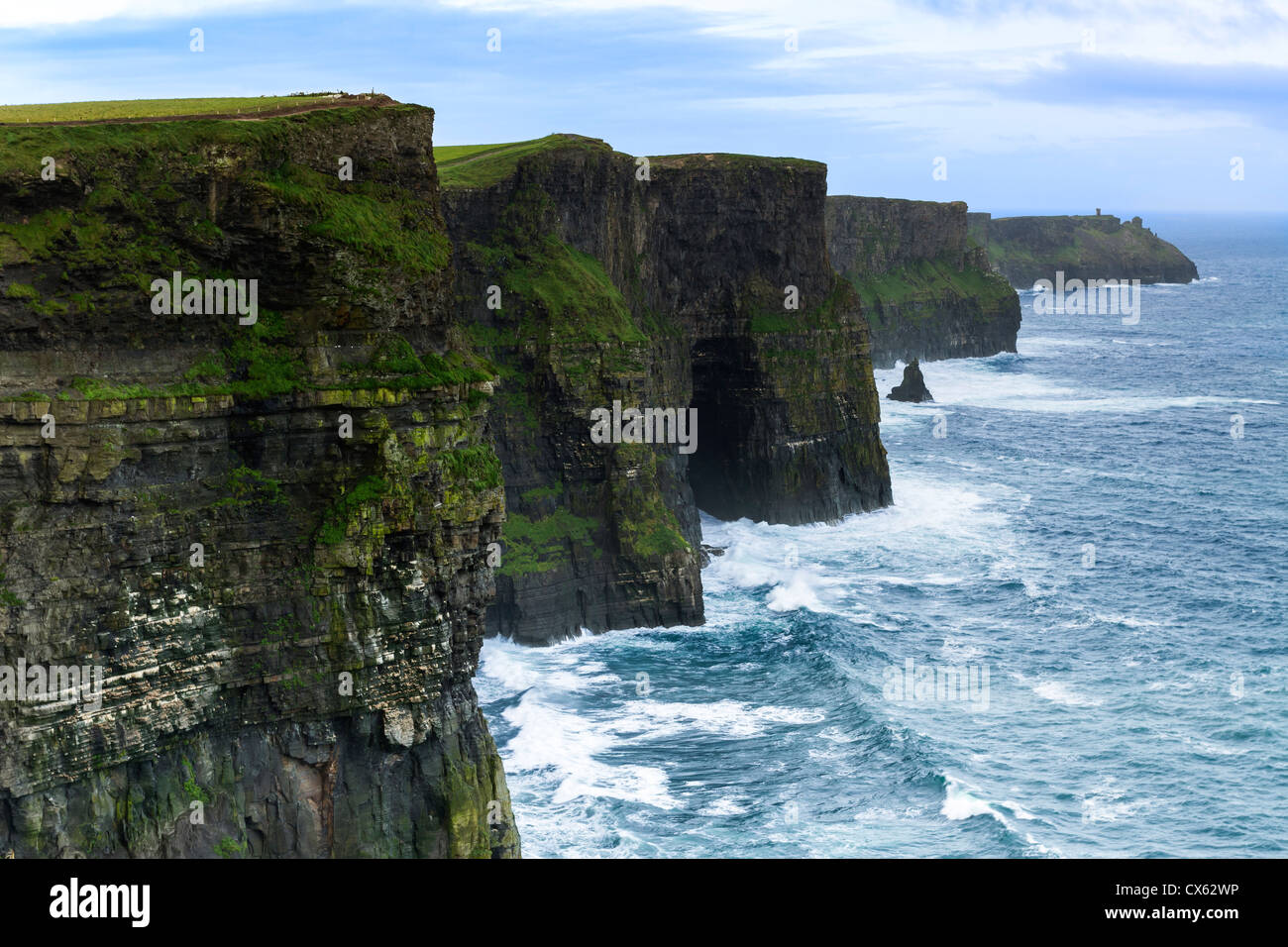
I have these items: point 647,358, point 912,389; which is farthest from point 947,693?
point 912,389

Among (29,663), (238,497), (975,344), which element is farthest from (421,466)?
(975,344)

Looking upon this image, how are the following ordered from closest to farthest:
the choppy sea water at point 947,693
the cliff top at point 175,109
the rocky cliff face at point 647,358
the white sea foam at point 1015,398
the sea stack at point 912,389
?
the cliff top at point 175,109 < the choppy sea water at point 947,693 < the rocky cliff face at point 647,358 < the white sea foam at point 1015,398 < the sea stack at point 912,389

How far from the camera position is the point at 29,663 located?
115 feet

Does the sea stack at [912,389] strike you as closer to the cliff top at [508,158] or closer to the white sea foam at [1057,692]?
the cliff top at [508,158]

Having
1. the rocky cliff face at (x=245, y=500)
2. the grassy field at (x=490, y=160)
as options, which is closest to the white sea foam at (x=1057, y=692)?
the rocky cliff face at (x=245, y=500)

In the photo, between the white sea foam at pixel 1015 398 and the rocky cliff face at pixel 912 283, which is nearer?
the white sea foam at pixel 1015 398

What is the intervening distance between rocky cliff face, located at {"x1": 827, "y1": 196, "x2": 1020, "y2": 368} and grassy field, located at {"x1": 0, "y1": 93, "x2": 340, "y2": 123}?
130 m

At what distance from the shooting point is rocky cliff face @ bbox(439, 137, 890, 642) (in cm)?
7088

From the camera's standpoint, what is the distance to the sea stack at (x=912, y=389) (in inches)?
A: 6093

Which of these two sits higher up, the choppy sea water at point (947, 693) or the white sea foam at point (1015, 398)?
the white sea foam at point (1015, 398)

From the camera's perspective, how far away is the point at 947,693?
6391 cm

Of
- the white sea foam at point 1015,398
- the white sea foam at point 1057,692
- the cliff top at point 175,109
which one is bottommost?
the white sea foam at point 1057,692

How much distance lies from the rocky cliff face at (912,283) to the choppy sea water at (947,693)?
73412mm

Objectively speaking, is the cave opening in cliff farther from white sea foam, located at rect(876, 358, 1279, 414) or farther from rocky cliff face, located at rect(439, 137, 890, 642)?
white sea foam, located at rect(876, 358, 1279, 414)
